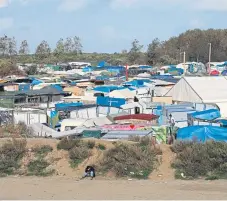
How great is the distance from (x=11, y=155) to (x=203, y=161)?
23.4 feet

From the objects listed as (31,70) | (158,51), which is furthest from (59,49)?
(31,70)

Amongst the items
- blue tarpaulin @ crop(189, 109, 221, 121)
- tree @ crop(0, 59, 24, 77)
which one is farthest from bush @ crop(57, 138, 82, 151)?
tree @ crop(0, 59, 24, 77)

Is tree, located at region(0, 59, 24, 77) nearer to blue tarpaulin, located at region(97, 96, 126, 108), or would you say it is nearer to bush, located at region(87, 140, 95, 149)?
blue tarpaulin, located at region(97, 96, 126, 108)

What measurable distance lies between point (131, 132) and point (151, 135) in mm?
902

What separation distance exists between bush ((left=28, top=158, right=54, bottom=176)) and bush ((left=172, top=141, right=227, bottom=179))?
15.2ft

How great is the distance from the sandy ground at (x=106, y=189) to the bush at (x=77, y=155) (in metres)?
1.10

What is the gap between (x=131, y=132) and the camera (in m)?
21.9

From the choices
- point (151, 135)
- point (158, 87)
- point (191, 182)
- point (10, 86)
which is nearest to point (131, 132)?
point (151, 135)

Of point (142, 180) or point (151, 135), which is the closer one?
point (142, 180)

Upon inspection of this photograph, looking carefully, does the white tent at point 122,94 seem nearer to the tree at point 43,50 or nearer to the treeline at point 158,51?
the treeline at point 158,51

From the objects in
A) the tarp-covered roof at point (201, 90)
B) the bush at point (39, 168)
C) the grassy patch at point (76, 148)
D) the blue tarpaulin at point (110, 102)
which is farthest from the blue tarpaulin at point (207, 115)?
the bush at point (39, 168)

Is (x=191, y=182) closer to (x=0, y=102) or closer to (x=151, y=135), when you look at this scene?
(x=151, y=135)

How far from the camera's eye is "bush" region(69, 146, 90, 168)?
19438mm

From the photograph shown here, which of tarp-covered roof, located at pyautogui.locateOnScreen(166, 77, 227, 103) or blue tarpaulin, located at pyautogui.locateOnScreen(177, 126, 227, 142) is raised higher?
tarp-covered roof, located at pyautogui.locateOnScreen(166, 77, 227, 103)
